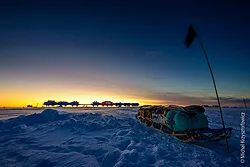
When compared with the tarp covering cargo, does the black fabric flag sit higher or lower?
higher

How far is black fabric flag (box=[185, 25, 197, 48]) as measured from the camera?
8288mm

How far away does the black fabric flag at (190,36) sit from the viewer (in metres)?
8.29

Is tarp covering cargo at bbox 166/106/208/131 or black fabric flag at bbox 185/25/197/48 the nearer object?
black fabric flag at bbox 185/25/197/48

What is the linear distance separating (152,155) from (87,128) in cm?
689

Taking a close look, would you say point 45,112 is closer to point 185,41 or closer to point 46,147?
point 46,147

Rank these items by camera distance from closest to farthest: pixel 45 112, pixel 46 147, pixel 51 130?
pixel 46 147 → pixel 51 130 → pixel 45 112

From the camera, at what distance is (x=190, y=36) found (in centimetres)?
846

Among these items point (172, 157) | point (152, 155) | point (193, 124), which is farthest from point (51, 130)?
point (193, 124)

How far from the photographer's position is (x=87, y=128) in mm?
11625

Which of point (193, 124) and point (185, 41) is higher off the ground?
point (185, 41)

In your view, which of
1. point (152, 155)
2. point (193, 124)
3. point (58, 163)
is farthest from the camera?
point (193, 124)

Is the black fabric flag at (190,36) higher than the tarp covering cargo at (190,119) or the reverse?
higher

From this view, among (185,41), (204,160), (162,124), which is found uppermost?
(185,41)

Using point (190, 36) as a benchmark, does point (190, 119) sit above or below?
below
